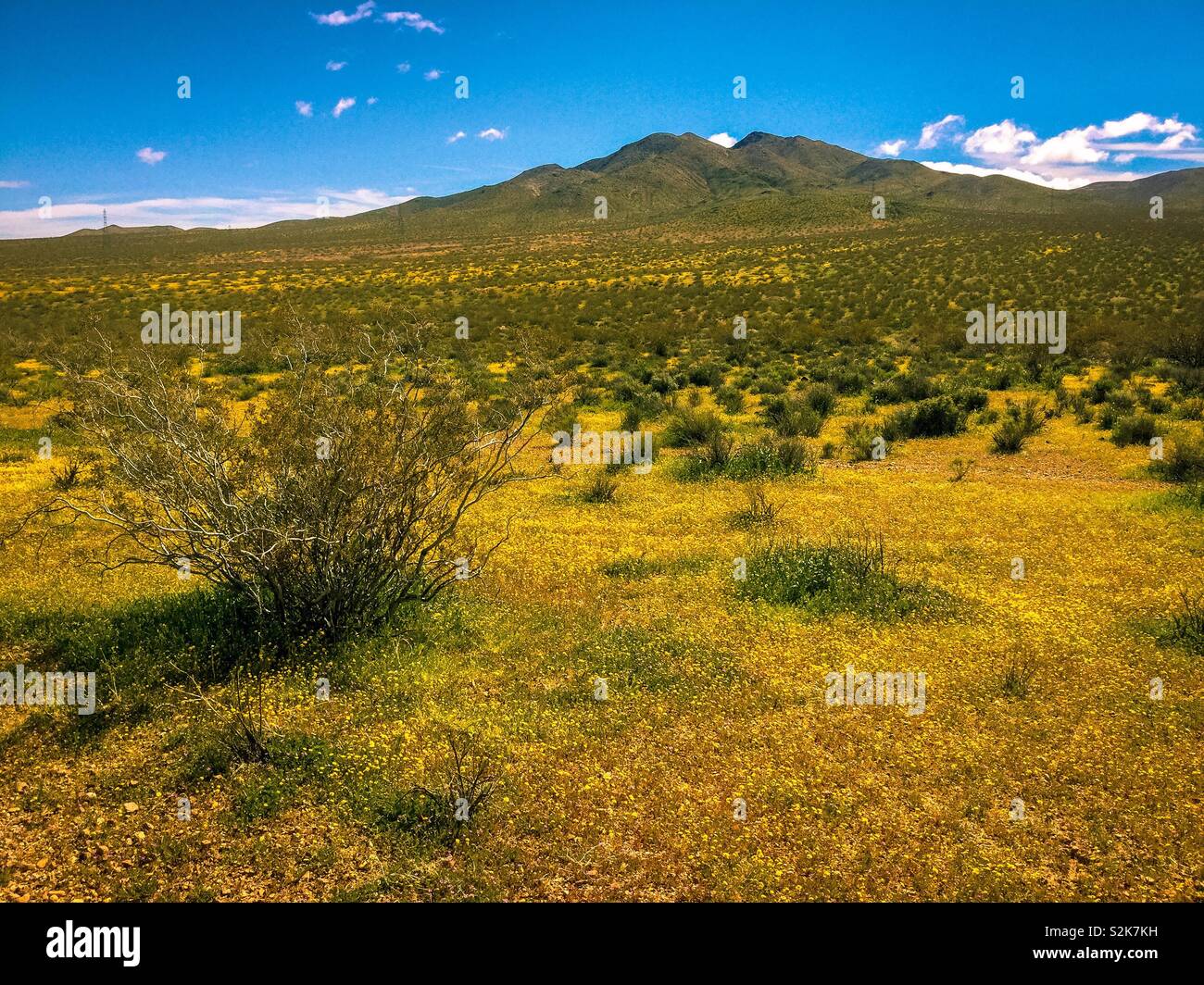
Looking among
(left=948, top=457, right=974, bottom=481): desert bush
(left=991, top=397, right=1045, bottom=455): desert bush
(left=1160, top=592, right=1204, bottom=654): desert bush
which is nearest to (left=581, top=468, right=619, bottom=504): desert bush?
(left=948, top=457, right=974, bottom=481): desert bush

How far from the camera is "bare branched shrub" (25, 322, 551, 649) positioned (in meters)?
6.35

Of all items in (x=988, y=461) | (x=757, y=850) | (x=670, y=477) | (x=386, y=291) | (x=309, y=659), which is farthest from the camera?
(x=386, y=291)

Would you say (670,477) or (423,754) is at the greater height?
(670,477)

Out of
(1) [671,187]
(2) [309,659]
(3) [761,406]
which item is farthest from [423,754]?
(1) [671,187]

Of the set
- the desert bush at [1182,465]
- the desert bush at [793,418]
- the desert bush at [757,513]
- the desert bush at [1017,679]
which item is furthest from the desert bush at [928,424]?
the desert bush at [1017,679]

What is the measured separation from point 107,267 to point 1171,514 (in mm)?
74959

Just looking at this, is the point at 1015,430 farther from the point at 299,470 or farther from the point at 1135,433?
the point at 299,470

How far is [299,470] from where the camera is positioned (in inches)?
256

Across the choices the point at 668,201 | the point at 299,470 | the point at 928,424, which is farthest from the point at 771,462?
the point at 668,201

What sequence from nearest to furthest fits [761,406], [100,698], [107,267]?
[100,698]
[761,406]
[107,267]

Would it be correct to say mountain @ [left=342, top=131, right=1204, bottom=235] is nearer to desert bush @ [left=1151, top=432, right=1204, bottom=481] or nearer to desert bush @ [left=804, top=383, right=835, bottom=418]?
desert bush @ [left=804, top=383, right=835, bottom=418]

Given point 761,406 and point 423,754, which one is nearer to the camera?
point 423,754
